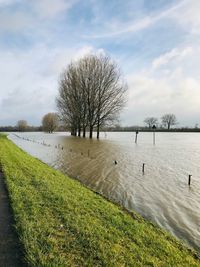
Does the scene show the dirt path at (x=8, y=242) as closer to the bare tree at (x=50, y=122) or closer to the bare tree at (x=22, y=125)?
the bare tree at (x=50, y=122)

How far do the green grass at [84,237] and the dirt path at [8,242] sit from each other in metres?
0.12

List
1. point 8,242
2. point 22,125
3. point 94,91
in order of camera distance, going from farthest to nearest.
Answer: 1. point 22,125
2. point 94,91
3. point 8,242

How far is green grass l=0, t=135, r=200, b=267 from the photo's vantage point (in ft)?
11.5

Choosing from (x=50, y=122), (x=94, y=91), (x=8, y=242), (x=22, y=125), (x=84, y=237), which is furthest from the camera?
(x=22, y=125)

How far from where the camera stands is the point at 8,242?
3740 millimetres

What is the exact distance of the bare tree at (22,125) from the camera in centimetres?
12212

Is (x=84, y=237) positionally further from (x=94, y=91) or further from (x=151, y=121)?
(x=151, y=121)

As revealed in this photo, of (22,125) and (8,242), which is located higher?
(22,125)

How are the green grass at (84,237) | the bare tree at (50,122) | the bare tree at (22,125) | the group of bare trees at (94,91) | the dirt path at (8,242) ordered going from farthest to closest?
the bare tree at (22,125) → the bare tree at (50,122) → the group of bare trees at (94,91) → the green grass at (84,237) → the dirt path at (8,242)

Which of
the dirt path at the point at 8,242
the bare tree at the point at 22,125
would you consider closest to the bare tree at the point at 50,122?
the bare tree at the point at 22,125

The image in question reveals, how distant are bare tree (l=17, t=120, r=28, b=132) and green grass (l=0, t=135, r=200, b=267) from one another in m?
122

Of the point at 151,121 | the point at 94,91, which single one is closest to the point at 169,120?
the point at 151,121

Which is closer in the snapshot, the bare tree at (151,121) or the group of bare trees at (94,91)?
the group of bare trees at (94,91)

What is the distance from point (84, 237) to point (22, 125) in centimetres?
12545
